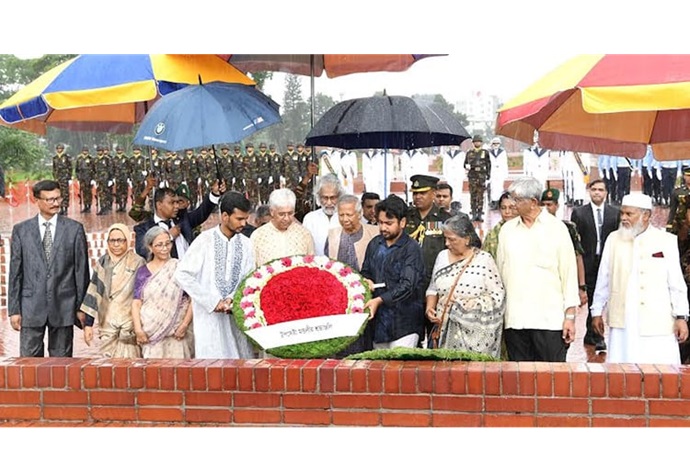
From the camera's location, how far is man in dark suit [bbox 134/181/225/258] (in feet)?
22.7

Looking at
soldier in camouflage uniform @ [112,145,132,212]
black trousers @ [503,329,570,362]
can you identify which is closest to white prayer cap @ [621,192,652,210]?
black trousers @ [503,329,570,362]

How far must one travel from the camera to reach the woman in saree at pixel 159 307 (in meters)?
6.21

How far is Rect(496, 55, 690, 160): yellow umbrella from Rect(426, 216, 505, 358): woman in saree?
1106 millimetres

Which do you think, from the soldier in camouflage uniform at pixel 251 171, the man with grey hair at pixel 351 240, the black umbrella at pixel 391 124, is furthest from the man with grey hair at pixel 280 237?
the soldier in camouflage uniform at pixel 251 171

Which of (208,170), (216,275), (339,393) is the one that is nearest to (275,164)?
(208,170)

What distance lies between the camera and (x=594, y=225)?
7.98 meters

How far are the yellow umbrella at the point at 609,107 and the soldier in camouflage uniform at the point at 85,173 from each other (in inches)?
129

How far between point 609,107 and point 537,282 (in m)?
1.15

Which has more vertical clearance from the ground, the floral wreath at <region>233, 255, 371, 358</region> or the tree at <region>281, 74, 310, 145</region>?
the tree at <region>281, 74, 310, 145</region>

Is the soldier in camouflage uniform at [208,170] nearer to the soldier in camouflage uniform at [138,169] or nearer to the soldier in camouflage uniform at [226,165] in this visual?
the soldier in camouflage uniform at [226,165]

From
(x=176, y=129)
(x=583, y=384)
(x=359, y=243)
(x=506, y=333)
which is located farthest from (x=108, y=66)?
(x=583, y=384)

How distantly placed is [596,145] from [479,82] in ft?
3.41

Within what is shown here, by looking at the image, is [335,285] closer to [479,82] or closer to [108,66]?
[479,82]

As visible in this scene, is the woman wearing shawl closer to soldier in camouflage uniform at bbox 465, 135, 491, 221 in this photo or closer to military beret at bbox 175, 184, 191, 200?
military beret at bbox 175, 184, 191, 200
